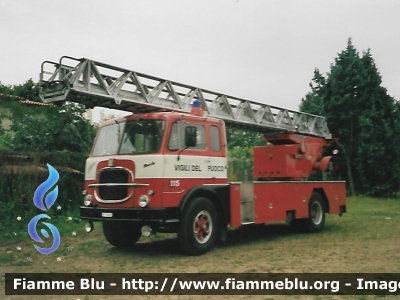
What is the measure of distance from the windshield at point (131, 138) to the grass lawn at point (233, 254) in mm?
1920

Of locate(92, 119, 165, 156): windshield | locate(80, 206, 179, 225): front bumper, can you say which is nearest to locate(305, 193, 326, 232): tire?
locate(80, 206, 179, 225): front bumper

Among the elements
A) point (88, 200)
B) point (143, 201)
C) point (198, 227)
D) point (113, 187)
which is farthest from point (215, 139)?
point (88, 200)

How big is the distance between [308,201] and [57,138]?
7.71m

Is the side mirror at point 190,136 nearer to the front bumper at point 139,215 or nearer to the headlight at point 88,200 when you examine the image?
the front bumper at point 139,215

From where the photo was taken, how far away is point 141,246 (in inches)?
400

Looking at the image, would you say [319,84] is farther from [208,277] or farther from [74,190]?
[208,277]

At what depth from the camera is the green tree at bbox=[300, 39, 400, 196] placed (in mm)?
24000

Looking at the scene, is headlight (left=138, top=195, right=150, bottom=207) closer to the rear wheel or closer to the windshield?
the windshield

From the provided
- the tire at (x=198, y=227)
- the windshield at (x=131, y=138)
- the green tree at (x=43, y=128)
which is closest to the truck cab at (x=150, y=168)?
the windshield at (x=131, y=138)

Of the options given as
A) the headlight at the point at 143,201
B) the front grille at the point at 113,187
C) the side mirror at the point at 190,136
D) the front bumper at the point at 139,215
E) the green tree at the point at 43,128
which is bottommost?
the front bumper at the point at 139,215

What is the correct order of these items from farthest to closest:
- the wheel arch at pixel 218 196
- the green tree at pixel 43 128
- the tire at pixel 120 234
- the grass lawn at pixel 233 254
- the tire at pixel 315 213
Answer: the green tree at pixel 43 128 → the tire at pixel 315 213 → the tire at pixel 120 234 → the wheel arch at pixel 218 196 → the grass lawn at pixel 233 254

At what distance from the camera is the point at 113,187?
8.46 meters

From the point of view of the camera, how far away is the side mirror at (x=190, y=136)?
8492 millimetres

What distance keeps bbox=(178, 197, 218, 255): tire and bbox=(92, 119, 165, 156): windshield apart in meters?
1.25
